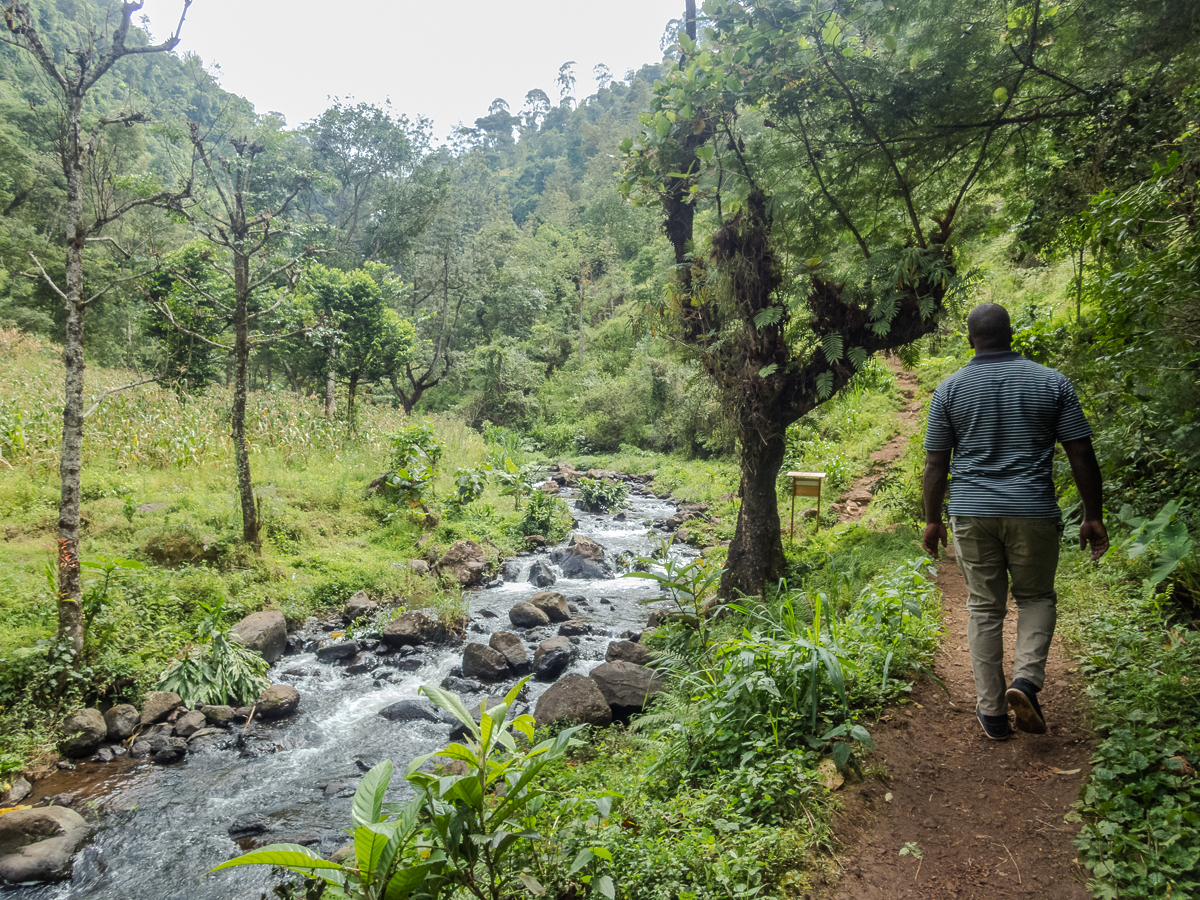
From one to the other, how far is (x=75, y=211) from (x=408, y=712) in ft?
18.3

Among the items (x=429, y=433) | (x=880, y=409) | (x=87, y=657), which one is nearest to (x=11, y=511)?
(x=87, y=657)

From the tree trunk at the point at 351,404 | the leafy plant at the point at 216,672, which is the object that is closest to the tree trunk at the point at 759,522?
the leafy plant at the point at 216,672

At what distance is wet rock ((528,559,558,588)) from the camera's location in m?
10.5

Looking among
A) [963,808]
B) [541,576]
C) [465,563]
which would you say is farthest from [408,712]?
[963,808]

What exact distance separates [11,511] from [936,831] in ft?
34.3

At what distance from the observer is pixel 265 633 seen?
23.9 ft

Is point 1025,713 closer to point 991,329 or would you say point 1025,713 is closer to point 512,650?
point 991,329

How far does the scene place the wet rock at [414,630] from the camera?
26.1 ft

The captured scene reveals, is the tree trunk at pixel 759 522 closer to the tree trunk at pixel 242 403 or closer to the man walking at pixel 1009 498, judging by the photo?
the man walking at pixel 1009 498

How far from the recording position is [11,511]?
7.86 metres

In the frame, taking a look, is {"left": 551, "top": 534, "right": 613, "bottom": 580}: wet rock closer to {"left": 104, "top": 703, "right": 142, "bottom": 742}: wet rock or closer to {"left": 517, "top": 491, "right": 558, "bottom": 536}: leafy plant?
{"left": 517, "top": 491, "right": 558, "bottom": 536}: leafy plant

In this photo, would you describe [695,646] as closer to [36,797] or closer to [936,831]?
[936,831]

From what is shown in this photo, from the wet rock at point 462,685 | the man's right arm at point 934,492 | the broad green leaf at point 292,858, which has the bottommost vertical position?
the wet rock at point 462,685

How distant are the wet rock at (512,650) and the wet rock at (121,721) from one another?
3492 millimetres
